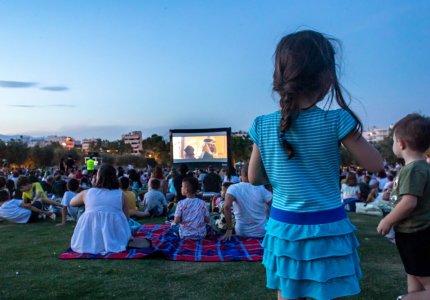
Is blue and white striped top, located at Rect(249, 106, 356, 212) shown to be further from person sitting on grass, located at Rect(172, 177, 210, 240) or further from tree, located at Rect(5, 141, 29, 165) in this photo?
tree, located at Rect(5, 141, 29, 165)

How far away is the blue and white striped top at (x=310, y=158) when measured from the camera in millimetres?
1676

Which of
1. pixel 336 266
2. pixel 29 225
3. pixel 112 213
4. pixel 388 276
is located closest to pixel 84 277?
pixel 112 213

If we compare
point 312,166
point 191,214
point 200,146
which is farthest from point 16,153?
point 312,166

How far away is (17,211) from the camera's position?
8.82m

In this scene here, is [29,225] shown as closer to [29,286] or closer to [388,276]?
[29,286]

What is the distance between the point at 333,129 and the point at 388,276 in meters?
3.14

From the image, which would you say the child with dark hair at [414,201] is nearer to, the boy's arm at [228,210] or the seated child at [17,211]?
the boy's arm at [228,210]

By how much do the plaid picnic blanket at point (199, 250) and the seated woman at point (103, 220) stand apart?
143 mm

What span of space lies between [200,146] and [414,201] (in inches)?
855

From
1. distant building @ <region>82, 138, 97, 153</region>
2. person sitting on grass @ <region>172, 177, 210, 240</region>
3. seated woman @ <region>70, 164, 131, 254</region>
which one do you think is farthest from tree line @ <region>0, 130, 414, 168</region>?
seated woman @ <region>70, 164, 131, 254</region>

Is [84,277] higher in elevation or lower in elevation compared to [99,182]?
lower

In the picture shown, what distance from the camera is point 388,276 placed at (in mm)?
4250

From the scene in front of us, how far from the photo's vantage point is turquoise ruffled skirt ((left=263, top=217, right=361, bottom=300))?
5.53ft

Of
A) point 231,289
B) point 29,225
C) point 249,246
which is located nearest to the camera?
point 231,289
